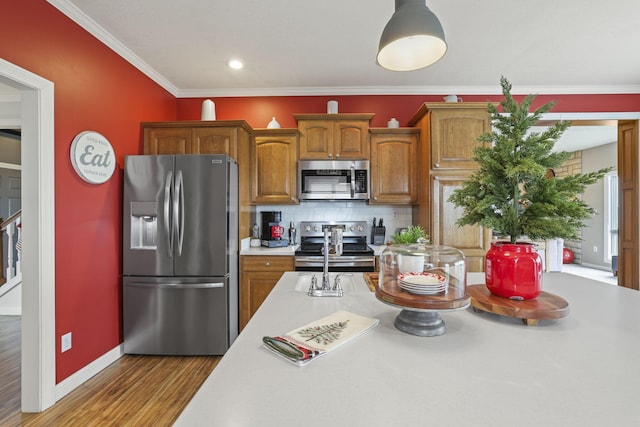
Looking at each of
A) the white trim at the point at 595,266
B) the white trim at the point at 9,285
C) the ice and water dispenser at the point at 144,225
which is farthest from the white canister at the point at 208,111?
the white trim at the point at 595,266

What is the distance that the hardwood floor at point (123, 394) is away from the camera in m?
1.83

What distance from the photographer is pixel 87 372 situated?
2.24 meters

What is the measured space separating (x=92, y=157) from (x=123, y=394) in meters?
1.80

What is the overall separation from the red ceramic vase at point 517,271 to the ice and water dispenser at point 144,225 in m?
2.60

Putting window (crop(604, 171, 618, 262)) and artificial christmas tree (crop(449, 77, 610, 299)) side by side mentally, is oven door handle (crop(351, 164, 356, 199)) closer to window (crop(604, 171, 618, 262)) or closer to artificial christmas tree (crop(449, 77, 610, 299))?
artificial christmas tree (crop(449, 77, 610, 299))

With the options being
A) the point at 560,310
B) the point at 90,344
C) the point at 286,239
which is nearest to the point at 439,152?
the point at 286,239

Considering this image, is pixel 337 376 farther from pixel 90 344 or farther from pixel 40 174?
pixel 90 344

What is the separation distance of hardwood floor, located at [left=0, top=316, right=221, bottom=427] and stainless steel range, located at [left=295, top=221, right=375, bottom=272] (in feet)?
4.10

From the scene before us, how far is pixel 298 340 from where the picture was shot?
884 mm

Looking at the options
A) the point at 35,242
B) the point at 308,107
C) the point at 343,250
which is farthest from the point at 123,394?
the point at 308,107

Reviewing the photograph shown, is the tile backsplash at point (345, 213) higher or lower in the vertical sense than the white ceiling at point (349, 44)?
lower

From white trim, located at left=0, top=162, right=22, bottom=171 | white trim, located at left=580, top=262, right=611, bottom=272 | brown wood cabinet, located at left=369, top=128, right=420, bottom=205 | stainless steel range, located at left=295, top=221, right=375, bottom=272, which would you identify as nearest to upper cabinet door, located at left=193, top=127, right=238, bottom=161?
stainless steel range, located at left=295, top=221, right=375, bottom=272

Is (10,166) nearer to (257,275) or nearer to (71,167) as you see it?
(71,167)

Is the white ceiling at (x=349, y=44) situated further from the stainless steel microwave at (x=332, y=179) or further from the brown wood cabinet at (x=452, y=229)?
the brown wood cabinet at (x=452, y=229)
